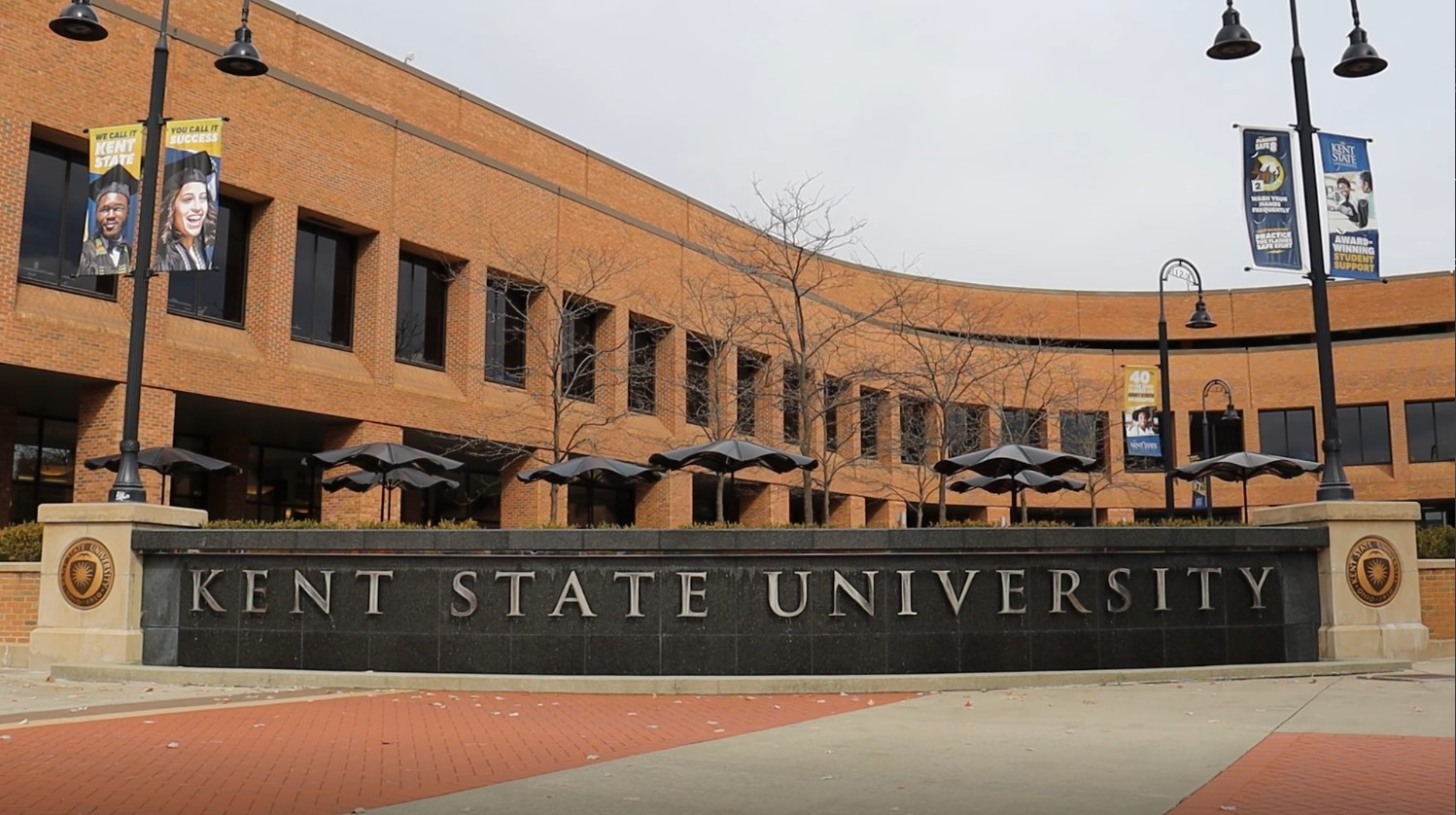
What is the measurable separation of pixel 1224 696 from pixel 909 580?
3.65 m

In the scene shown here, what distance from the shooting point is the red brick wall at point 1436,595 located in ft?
62.8

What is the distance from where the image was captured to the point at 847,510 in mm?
49781

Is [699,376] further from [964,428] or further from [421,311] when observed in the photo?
[421,311]

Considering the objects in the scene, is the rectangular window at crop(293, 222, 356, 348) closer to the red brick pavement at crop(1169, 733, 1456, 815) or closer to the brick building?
the brick building

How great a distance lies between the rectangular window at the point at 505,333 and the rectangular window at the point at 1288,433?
118 feet

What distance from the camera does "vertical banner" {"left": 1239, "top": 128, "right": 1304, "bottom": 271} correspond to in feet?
59.6

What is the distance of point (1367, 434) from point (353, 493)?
4371cm

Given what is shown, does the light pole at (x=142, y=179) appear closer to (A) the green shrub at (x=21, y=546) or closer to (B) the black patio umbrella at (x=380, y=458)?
(A) the green shrub at (x=21, y=546)

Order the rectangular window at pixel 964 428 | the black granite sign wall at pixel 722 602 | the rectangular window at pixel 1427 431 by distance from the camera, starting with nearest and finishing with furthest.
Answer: the black granite sign wall at pixel 722 602, the rectangular window at pixel 964 428, the rectangular window at pixel 1427 431

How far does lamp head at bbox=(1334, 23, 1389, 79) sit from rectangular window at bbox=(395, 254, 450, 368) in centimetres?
2140

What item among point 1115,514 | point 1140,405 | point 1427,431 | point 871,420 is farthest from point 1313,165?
point 1115,514

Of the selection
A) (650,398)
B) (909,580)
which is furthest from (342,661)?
(650,398)

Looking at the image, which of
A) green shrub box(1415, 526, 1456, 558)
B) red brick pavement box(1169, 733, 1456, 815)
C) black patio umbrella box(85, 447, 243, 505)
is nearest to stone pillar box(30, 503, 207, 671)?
black patio umbrella box(85, 447, 243, 505)

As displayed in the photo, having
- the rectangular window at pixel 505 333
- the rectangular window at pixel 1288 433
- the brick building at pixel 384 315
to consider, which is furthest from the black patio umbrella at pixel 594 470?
the rectangular window at pixel 1288 433
